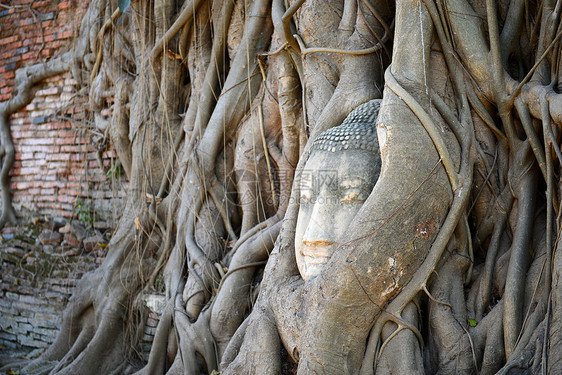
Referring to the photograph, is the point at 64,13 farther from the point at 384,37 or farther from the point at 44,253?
the point at 384,37

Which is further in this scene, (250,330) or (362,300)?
(250,330)

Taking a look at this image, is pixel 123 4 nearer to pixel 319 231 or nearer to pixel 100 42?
pixel 100 42

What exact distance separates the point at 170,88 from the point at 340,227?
2.31m

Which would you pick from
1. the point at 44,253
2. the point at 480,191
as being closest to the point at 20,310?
Result: the point at 44,253

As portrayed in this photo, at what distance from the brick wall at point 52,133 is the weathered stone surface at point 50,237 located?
0.19 meters

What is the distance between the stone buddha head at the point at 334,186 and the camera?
2.49 meters

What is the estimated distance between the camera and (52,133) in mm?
5410

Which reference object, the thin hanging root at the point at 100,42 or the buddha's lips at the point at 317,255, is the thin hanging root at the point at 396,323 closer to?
the buddha's lips at the point at 317,255

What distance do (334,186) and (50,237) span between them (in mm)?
3464

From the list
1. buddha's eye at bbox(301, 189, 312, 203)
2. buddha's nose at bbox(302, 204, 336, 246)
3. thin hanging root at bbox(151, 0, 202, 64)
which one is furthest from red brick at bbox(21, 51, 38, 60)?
buddha's nose at bbox(302, 204, 336, 246)

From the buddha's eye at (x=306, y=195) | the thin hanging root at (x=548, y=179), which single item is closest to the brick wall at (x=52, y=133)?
the buddha's eye at (x=306, y=195)

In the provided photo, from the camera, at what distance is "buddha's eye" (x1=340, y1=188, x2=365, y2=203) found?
249 centimetres

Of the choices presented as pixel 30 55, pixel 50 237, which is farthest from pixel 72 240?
pixel 30 55

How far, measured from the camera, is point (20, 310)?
199 inches
